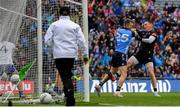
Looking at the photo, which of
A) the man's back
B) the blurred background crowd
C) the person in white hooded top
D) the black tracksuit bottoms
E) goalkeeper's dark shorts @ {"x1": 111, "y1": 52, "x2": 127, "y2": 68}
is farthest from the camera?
the blurred background crowd

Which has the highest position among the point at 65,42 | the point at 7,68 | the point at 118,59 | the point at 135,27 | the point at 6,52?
the point at 135,27

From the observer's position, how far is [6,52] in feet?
54.1

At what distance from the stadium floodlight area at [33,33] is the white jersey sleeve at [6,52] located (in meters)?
0.14

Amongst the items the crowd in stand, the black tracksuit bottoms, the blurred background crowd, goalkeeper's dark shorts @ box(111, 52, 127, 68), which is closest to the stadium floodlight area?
goalkeeper's dark shorts @ box(111, 52, 127, 68)

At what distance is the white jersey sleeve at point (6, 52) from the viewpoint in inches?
647

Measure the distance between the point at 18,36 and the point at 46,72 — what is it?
1.20m

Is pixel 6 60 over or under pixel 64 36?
under

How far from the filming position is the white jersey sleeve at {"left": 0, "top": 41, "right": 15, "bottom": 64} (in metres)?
16.4

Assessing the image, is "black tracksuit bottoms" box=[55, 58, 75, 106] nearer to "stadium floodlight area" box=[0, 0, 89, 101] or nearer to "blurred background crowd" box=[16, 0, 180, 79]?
"stadium floodlight area" box=[0, 0, 89, 101]

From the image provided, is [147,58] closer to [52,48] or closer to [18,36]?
[18,36]

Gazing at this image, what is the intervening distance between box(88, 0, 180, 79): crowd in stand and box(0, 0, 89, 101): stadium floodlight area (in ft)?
28.1

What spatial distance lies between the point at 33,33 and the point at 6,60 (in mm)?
996

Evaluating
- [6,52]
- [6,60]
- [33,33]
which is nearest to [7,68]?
[6,60]

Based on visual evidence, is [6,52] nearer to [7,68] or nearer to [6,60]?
[6,60]
